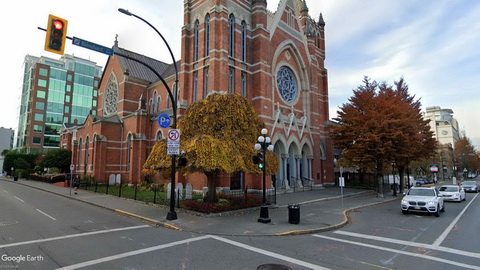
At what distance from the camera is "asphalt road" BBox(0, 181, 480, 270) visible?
648 cm

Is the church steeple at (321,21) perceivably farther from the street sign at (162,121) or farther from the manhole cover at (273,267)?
the manhole cover at (273,267)

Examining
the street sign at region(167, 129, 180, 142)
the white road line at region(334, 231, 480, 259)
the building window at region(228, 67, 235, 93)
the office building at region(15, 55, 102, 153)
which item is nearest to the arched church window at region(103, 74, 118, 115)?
the building window at region(228, 67, 235, 93)

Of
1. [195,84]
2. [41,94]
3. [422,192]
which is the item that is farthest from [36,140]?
[422,192]

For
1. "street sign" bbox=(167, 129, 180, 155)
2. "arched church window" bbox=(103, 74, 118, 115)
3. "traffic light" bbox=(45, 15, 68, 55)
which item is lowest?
"street sign" bbox=(167, 129, 180, 155)

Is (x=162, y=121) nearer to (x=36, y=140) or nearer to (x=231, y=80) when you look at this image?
(x=231, y=80)

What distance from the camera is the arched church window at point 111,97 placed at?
128 ft

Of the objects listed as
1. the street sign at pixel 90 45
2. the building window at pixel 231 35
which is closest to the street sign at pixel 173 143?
the street sign at pixel 90 45

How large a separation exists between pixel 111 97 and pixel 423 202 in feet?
130

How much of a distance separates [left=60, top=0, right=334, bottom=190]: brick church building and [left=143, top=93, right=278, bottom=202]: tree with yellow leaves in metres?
7.84

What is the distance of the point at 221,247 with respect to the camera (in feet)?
26.0

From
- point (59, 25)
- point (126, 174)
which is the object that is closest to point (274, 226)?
point (59, 25)

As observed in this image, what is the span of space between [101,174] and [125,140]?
4.82 meters

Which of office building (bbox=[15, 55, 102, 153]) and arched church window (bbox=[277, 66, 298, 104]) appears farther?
office building (bbox=[15, 55, 102, 153])

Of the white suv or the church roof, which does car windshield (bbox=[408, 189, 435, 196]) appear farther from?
the church roof
